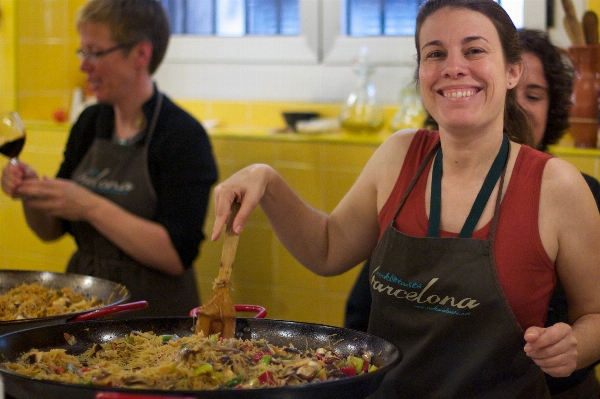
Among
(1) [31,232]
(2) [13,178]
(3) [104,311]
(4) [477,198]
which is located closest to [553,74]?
(4) [477,198]

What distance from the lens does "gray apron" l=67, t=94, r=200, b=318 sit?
7.76 feet

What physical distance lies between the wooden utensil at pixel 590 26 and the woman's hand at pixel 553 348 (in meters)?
1.39

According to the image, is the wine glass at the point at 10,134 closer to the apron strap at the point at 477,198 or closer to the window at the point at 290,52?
the apron strap at the point at 477,198

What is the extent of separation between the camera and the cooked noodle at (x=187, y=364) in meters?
1.10

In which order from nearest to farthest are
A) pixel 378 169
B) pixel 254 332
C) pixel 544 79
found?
1. pixel 254 332
2. pixel 378 169
3. pixel 544 79

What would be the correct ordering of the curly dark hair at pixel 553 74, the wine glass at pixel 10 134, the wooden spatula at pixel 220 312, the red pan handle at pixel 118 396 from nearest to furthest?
the red pan handle at pixel 118 396
the wooden spatula at pixel 220 312
the curly dark hair at pixel 553 74
the wine glass at pixel 10 134

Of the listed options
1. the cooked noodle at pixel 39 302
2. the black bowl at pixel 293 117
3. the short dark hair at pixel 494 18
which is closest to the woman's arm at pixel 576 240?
the short dark hair at pixel 494 18

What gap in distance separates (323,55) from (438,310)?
1.95 m

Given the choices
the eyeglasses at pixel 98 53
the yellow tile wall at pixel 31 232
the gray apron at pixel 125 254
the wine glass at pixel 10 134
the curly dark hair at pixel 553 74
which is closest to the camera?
the curly dark hair at pixel 553 74

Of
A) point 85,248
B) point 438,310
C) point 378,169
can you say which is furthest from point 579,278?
point 85,248

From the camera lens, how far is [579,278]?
1.46 m

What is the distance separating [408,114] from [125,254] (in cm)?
113

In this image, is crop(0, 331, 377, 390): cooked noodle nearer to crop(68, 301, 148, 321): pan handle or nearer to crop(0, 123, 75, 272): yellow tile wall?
crop(68, 301, 148, 321): pan handle

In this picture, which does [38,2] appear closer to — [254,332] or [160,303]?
[160,303]
